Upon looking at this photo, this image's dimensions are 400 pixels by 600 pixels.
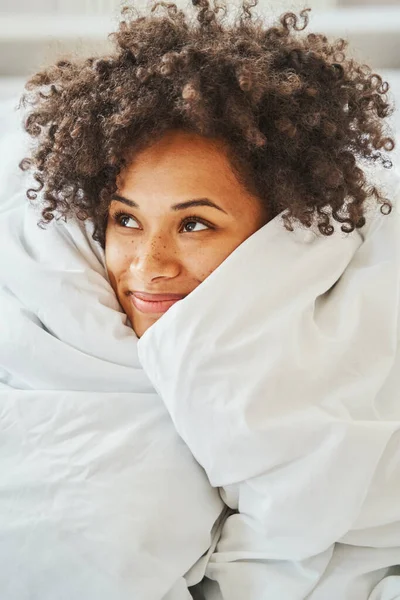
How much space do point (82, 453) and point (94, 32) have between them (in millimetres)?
1020

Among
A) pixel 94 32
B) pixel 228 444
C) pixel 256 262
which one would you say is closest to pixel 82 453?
pixel 228 444

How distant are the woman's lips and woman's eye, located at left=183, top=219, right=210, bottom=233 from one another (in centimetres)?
8

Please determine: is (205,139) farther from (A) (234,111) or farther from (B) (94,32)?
(B) (94,32)

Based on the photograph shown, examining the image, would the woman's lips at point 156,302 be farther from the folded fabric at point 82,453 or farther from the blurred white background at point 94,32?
the blurred white background at point 94,32

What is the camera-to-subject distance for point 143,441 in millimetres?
892

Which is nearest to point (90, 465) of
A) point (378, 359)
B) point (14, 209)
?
point (378, 359)

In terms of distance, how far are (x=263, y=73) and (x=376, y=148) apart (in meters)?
0.20

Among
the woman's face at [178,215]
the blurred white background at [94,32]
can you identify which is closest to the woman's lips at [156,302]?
the woman's face at [178,215]

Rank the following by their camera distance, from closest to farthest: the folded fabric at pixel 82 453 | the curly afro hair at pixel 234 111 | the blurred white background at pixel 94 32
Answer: the folded fabric at pixel 82 453 → the curly afro hair at pixel 234 111 → the blurred white background at pixel 94 32

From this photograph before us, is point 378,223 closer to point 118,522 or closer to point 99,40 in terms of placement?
point 118,522

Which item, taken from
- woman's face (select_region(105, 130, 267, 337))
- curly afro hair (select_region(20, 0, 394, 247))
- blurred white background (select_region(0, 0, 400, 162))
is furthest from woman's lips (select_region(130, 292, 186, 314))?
blurred white background (select_region(0, 0, 400, 162))

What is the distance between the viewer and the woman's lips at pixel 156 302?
0.97 metres

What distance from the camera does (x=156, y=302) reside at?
98 cm

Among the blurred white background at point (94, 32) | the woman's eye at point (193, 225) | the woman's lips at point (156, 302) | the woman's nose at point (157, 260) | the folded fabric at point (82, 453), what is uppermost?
the blurred white background at point (94, 32)
